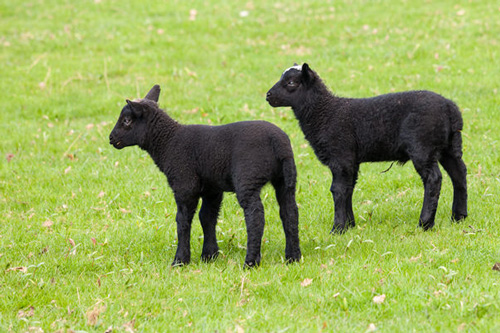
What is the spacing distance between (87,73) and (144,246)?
9385 millimetres

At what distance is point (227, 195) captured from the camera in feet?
31.1

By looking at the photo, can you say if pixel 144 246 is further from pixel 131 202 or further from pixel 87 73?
pixel 87 73

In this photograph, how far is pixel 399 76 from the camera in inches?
550

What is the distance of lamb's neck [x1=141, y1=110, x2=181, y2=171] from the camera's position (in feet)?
23.3

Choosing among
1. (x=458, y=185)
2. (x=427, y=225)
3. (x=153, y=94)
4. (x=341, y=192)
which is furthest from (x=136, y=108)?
(x=458, y=185)

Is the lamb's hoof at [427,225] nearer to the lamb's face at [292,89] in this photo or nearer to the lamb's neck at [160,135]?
the lamb's face at [292,89]

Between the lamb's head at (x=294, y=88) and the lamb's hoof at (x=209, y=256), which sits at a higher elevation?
the lamb's head at (x=294, y=88)

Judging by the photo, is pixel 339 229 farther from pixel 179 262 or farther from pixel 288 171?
pixel 179 262

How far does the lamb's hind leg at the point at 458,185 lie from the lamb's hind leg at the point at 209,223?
116 inches

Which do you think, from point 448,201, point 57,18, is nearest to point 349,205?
point 448,201

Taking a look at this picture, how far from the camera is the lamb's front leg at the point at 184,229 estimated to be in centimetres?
689

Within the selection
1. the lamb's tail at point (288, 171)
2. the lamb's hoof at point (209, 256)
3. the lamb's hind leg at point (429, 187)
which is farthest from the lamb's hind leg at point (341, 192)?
the lamb's hoof at point (209, 256)

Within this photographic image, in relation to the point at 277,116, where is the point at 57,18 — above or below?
above

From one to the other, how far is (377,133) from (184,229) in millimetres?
2638
